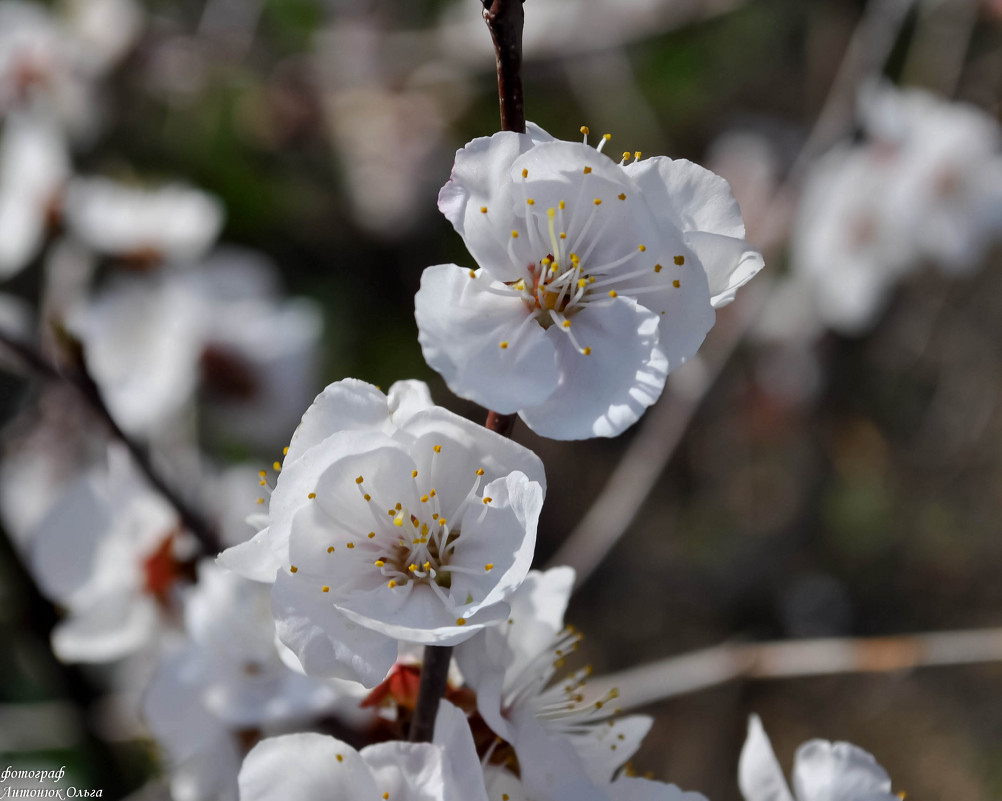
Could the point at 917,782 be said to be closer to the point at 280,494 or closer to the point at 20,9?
the point at 280,494

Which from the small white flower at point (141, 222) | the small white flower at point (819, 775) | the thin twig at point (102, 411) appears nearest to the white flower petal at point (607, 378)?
the small white flower at point (819, 775)

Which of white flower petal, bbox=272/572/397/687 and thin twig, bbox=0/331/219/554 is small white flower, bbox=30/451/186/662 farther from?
white flower petal, bbox=272/572/397/687

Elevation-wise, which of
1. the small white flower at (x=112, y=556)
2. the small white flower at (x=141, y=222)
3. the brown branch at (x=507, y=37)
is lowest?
the small white flower at (x=112, y=556)

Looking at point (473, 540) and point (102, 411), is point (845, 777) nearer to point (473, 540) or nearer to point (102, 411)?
point (473, 540)

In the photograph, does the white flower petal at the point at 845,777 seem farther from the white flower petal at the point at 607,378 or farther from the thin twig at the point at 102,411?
→ the thin twig at the point at 102,411

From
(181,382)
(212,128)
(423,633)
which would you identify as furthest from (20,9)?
(423,633)

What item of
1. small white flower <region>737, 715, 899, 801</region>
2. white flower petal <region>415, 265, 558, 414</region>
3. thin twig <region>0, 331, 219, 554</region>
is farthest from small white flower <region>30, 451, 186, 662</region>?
small white flower <region>737, 715, 899, 801</region>
